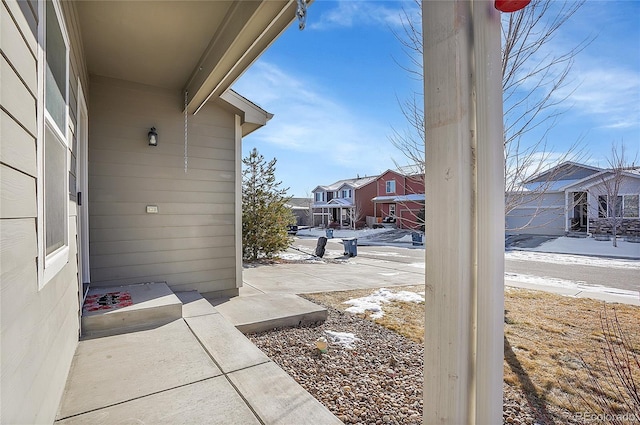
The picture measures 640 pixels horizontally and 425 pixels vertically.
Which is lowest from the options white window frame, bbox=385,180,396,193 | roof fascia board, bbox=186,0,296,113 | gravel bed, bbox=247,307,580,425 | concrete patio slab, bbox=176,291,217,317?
gravel bed, bbox=247,307,580,425

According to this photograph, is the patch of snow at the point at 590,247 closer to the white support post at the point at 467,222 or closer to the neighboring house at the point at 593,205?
the neighboring house at the point at 593,205

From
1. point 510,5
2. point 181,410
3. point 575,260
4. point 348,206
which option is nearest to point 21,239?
point 181,410

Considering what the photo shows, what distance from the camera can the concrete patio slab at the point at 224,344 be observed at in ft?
7.83

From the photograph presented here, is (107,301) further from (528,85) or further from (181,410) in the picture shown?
(528,85)

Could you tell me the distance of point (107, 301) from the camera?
324 cm

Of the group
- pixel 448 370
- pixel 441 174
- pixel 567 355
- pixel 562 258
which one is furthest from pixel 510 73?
pixel 562 258

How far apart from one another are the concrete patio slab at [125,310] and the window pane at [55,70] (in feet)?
5.73

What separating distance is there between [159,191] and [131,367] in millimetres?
2441

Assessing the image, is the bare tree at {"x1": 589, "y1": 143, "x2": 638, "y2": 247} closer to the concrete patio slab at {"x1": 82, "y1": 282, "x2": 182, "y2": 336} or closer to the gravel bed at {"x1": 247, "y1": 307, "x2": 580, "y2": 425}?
the gravel bed at {"x1": 247, "y1": 307, "x2": 580, "y2": 425}

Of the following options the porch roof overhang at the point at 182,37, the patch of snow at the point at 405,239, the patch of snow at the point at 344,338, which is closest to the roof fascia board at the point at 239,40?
the porch roof overhang at the point at 182,37

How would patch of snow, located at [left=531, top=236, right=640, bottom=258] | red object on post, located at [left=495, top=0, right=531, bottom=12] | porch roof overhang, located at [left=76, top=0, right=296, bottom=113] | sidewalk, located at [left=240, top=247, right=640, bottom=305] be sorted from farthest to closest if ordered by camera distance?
patch of snow, located at [left=531, top=236, right=640, bottom=258]
sidewalk, located at [left=240, top=247, right=640, bottom=305]
porch roof overhang, located at [left=76, top=0, right=296, bottom=113]
red object on post, located at [left=495, top=0, right=531, bottom=12]

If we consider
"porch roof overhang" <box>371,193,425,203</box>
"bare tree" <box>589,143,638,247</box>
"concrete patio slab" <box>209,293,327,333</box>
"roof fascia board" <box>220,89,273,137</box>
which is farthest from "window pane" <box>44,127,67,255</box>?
"bare tree" <box>589,143,638,247</box>

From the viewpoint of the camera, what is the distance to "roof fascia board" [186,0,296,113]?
7.51 feet

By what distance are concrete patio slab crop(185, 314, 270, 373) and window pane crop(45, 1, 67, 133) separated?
6.30ft
